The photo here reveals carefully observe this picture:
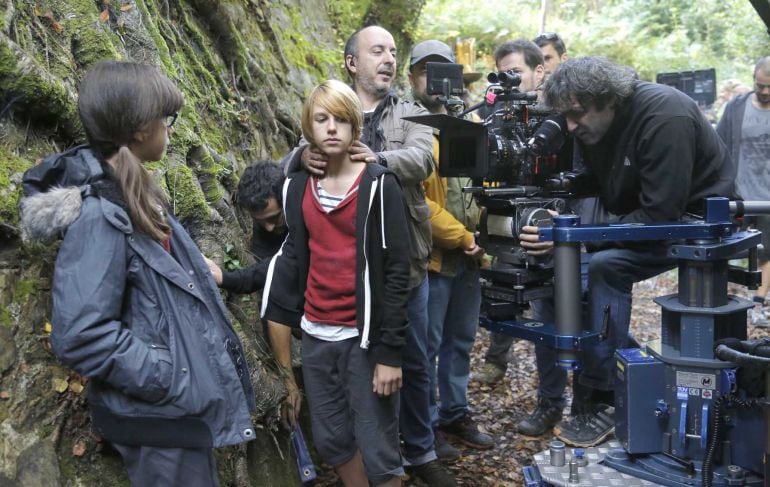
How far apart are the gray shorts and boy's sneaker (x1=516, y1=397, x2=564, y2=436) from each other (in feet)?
5.65

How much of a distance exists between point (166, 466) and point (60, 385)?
0.62 m

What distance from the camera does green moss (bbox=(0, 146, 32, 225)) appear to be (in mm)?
2742

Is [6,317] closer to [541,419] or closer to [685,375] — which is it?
[685,375]

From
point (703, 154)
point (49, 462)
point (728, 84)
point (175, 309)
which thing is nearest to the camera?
point (175, 309)

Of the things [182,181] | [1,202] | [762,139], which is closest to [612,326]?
[182,181]

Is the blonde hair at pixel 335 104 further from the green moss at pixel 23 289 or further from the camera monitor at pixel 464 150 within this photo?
the green moss at pixel 23 289

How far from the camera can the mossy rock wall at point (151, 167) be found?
8.87 feet

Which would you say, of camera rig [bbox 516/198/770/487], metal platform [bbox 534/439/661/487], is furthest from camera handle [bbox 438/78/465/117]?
metal platform [bbox 534/439/661/487]

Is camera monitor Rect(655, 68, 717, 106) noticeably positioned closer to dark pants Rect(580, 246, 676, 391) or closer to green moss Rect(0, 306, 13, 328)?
dark pants Rect(580, 246, 676, 391)

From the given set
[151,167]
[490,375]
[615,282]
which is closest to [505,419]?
[490,375]

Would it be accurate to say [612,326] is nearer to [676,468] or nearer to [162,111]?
[676,468]

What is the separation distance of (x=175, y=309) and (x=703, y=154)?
2.90 m

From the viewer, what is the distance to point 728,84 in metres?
10.4

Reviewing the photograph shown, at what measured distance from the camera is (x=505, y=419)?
5102 millimetres
